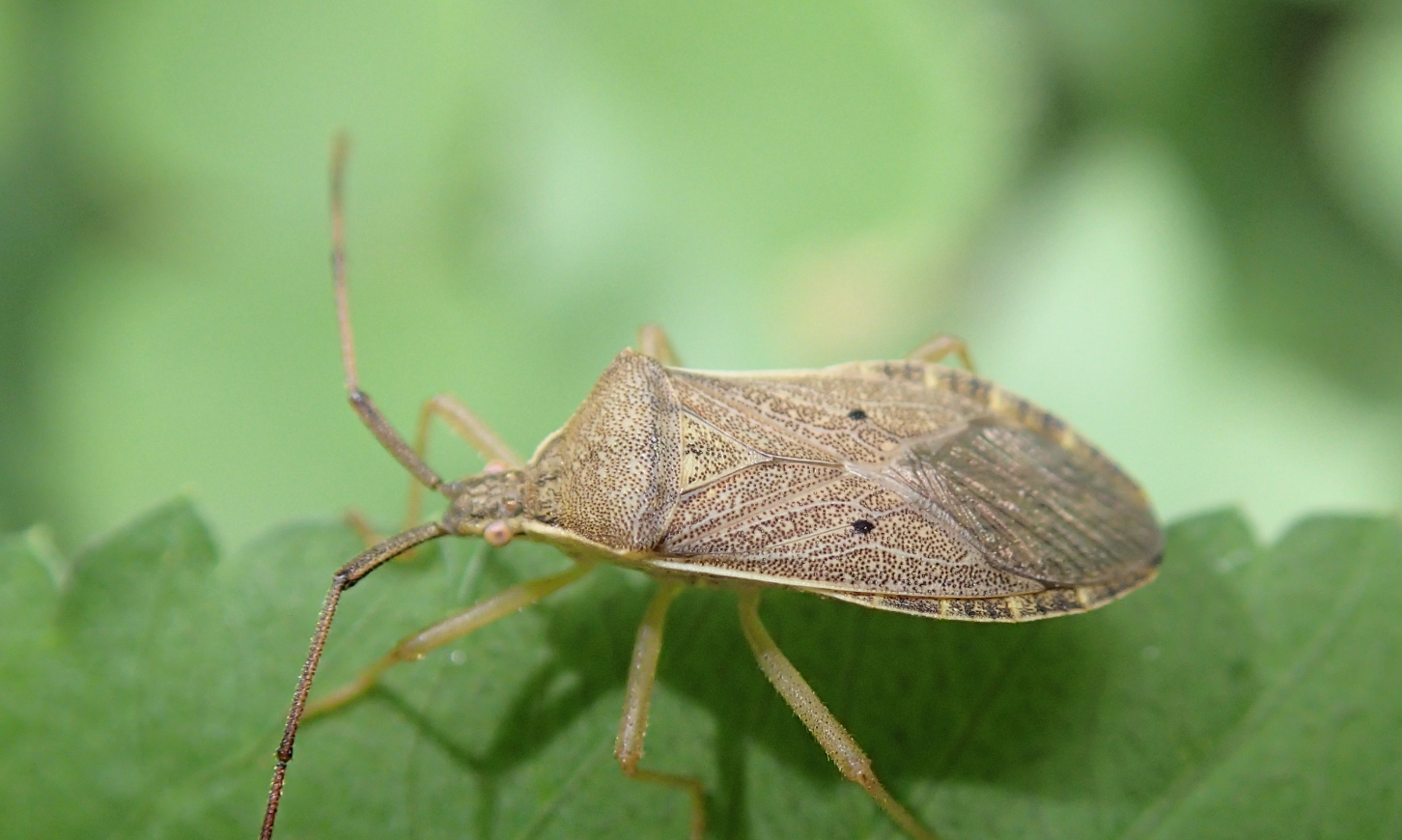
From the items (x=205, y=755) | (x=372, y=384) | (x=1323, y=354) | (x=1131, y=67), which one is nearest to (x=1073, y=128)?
(x=1131, y=67)

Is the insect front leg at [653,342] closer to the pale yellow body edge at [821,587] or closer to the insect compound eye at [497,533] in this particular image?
the pale yellow body edge at [821,587]

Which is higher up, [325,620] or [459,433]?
[459,433]

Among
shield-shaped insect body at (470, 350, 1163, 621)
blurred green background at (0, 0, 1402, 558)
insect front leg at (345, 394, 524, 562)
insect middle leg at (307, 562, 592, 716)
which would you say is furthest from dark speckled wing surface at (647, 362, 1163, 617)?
blurred green background at (0, 0, 1402, 558)

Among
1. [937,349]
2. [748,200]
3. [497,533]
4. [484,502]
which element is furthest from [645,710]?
[748,200]

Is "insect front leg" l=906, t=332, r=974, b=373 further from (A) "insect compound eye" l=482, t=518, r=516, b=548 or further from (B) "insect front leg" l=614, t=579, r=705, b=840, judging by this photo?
(A) "insect compound eye" l=482, t=518, r=516, b=548

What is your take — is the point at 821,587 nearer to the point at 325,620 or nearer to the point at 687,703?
the point at 687,703

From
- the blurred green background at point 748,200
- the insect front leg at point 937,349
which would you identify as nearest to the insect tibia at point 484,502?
the insect front leg at point 937,349

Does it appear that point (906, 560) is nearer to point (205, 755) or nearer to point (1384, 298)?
point (205, 755)
